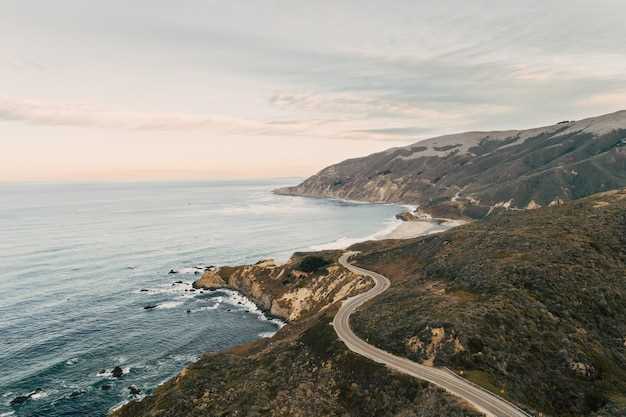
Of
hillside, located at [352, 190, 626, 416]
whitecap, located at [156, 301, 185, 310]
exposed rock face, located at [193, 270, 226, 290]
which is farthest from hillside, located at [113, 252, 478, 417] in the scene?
exposed rock face, located at [193, 270, 226, 290]

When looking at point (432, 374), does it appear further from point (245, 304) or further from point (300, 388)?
point (245, 304)

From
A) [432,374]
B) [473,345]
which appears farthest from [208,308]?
[473,345]

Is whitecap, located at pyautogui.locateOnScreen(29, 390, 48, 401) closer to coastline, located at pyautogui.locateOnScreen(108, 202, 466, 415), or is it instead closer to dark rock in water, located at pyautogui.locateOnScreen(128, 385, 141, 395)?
dark rock in water, located at pyautogui.locateOnScreen(128, 385, 141, 395)

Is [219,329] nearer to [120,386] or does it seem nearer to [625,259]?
[120,386]

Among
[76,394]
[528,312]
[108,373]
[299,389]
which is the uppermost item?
[528,312]

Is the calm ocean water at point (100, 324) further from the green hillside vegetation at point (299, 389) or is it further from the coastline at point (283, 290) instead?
the green hillside vegetation at point (299, 389)

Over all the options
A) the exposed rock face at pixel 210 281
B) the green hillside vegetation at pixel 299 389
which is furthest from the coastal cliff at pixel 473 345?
the exposed rock face at pixel 210 281
